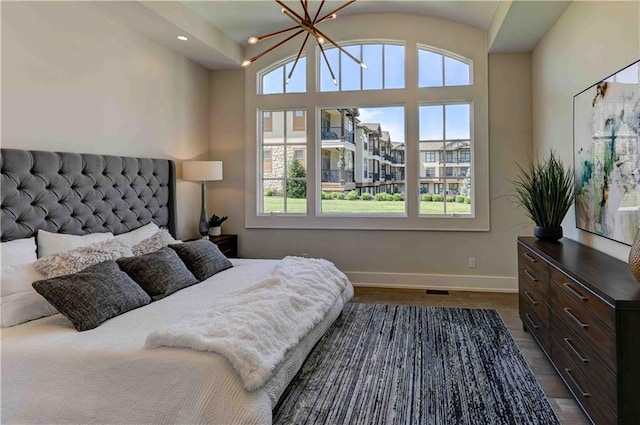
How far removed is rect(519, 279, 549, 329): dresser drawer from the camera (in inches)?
109

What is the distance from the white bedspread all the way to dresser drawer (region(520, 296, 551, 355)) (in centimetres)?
199

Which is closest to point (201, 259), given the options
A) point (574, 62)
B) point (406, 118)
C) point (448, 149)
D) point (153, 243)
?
point (153, 243)

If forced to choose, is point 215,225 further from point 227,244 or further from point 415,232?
point 415,232

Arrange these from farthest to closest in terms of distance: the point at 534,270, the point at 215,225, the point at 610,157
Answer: the point at 215,225
the point at 534,270
the point at 610,157

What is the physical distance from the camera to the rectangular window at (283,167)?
17.6 feet

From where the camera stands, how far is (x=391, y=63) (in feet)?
16.6

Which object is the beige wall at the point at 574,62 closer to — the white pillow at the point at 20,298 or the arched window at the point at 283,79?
the arched window at the point at 283,79

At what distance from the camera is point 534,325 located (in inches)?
121

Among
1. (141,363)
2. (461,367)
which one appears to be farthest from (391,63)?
(141,363)

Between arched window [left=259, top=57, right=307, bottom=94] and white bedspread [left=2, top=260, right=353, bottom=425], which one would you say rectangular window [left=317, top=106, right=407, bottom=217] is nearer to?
arched window [left=259, top=57, right=307, bottom=94]

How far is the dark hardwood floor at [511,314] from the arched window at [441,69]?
2.56 meters

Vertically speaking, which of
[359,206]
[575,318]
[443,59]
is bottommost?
[575,318]

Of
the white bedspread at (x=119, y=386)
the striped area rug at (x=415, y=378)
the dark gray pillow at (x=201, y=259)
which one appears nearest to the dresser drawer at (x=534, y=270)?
the striped area rug at (x=415, y=378)

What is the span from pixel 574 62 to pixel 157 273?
12.3 feet
